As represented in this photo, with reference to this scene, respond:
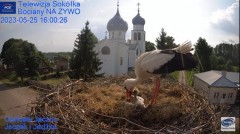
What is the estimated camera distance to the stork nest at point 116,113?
4.51 ft

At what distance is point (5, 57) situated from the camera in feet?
5.61

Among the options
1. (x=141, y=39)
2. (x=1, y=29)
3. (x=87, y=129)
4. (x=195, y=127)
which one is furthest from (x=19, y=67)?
(x=141, y=39)

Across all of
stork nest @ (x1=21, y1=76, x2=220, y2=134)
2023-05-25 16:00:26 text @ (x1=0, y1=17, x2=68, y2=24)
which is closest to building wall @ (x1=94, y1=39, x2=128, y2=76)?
stork nest @ (x1=21, y1=76, x2=220, y2=134)

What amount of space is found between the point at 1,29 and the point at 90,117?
777mm

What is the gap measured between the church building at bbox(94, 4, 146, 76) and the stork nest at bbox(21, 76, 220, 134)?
494 cm

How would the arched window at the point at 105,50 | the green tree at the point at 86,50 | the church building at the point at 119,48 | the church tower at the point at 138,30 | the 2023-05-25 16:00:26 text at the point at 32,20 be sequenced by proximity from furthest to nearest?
the church tower at the point at 138,30 → the arched window at the point at 105,50 → the church building at the point at 119,48 → the green tree at the point at 86,50 → the 2023-05-25 16:00:26 text at the point at 32,20

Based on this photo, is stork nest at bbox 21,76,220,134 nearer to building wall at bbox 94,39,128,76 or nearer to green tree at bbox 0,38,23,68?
green tree at bbox 0,38,23,68

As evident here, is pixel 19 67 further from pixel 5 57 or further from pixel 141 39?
pixel 141 39

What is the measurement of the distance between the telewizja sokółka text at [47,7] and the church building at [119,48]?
17.4ft

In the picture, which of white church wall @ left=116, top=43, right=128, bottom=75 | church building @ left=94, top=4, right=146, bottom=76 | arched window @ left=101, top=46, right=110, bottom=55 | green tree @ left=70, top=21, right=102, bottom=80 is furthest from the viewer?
arched window @ left=101, top=46, right=110, bottom=55

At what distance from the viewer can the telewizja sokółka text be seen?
153 centimetres

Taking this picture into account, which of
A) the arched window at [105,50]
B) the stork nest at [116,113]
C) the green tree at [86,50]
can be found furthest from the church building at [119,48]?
the stork nest at [116,113]

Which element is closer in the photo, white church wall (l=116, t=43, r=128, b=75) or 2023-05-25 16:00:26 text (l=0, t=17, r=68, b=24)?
2023-05-25 16:00:26 text (l=0, t=17, r=68, b=24)

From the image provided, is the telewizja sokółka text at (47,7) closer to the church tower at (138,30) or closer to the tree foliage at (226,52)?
the church tower at (138,30)
